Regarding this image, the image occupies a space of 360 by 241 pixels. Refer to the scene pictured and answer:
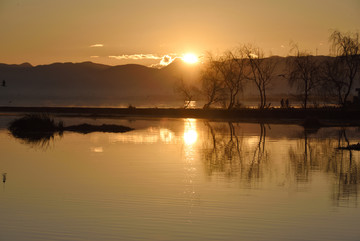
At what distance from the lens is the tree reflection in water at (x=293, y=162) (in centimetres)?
1462

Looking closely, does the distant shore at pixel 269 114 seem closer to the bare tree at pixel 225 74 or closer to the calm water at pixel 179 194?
the bare tree at pixel 225 74

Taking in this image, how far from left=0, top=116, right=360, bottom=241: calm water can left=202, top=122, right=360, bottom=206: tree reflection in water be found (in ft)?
0.12

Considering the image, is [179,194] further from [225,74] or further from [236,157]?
[225,74]

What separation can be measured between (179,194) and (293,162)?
7.24 meters

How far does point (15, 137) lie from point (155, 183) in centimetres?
1735

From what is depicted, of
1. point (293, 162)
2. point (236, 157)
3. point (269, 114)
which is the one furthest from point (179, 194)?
point (269, 114)

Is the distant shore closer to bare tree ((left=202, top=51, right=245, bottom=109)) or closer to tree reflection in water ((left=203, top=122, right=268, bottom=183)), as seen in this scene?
bare tree ((left=202, top=51, right=245, bottom=109))

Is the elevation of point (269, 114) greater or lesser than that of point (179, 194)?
greater

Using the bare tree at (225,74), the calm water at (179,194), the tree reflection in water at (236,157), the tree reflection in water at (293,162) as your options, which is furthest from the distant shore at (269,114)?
the calm water at (179,194)

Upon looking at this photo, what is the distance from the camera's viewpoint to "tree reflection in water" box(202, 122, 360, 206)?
1462 centimetres

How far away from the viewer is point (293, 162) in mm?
18531

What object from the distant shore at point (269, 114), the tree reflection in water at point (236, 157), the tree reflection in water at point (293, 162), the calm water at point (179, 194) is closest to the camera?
the calm water at point (179, 194)

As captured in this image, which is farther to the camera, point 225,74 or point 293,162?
point 225,74

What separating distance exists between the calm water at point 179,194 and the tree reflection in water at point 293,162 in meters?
0.04
